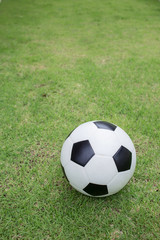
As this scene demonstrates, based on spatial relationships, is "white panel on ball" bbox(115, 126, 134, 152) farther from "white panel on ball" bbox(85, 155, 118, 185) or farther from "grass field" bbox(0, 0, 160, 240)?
"grass field" bbox(0, 0, 160, 240)

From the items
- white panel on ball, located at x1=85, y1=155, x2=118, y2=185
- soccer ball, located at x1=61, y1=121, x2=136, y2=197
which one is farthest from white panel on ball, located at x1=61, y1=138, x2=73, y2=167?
white panel on ball, located at x1=85, y1=155, x2=118, y2=185

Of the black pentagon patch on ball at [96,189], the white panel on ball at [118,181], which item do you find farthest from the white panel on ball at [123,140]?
the black pentagon patch on ball at [96,189]

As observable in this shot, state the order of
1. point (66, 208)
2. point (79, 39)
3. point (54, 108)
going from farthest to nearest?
point (79, 39), point (54, 108), point (66, 208)

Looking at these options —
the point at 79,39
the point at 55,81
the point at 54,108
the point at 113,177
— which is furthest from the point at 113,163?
the point at 79,39

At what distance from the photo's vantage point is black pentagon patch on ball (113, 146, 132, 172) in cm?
155

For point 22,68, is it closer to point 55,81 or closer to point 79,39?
point 55,81

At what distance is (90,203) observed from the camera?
1.79 m

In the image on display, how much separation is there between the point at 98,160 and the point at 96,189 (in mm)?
265

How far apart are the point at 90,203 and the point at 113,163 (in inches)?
22.0

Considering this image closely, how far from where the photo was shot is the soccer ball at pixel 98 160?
1.51m

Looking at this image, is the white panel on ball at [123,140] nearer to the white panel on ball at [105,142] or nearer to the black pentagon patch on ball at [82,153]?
the white panel on ball at [105,142]

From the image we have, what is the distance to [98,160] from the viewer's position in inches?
59.6

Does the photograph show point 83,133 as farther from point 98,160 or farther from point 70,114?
point 70,114

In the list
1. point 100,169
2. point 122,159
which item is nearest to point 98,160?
point 100,169
